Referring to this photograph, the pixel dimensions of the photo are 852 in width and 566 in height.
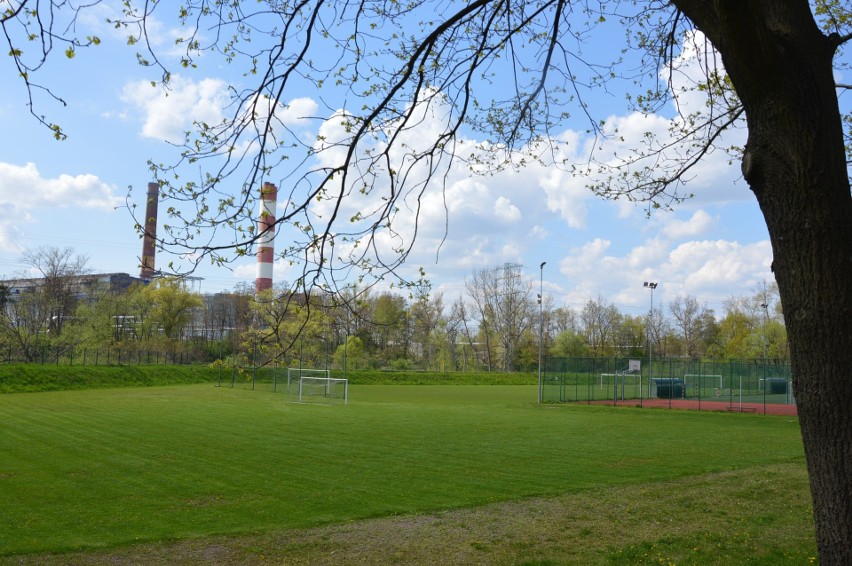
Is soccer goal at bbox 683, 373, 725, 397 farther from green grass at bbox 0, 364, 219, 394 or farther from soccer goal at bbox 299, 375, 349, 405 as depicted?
green grass at bbox 0, 364, 219, 394

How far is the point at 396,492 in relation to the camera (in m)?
11.0

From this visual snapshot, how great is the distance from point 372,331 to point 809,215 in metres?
65.9

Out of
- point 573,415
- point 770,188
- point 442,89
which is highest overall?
point 442,89

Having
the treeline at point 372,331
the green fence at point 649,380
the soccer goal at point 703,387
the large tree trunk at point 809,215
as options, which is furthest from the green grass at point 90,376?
the large tree trunk at point 809,215

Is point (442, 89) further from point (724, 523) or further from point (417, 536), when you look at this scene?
point (724, 523)

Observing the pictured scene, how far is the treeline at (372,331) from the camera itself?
49.4 metres

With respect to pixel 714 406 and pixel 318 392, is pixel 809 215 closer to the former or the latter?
pixel 714 406

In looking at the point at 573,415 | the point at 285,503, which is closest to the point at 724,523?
the point at 285,503

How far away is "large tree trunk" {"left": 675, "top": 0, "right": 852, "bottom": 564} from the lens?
2922mm

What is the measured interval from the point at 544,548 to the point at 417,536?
148 cm

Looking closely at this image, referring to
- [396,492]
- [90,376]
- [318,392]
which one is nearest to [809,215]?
[396,492]

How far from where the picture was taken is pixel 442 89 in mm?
6227

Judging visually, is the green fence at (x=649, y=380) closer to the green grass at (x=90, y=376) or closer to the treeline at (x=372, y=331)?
the treeline at (x=372, y=331)

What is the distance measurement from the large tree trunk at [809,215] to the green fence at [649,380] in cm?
3359
